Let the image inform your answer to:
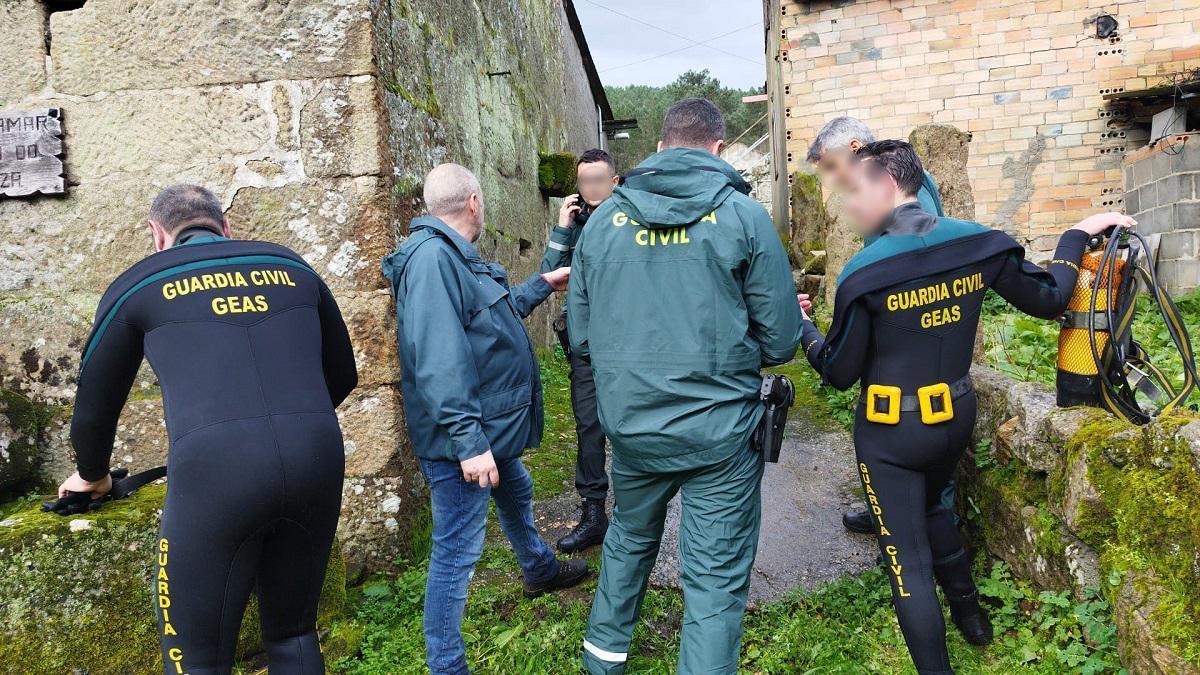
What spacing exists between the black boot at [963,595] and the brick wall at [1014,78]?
31.7 feet

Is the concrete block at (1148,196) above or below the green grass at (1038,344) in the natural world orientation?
above

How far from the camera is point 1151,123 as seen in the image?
401 inches

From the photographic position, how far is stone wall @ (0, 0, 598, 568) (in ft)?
10.5

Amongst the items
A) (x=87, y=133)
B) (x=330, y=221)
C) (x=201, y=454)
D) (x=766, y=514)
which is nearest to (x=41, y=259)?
(x=87, y=133)

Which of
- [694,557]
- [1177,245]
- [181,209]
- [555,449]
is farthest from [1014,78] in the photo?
[181,209]

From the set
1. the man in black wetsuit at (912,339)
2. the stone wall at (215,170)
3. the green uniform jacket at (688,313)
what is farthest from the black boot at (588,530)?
the man in black wetsuit at (912,339)

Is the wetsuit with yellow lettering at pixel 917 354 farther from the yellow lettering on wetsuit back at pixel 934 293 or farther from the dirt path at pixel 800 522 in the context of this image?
the dirt path at pixel 800 522

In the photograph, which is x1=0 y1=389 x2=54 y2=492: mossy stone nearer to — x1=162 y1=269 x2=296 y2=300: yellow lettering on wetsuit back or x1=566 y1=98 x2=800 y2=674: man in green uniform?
x1=162 y1=269 x2=296 y2=300: yellow lettering on wetsuit back

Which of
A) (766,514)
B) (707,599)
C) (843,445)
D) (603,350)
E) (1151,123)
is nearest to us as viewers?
(707,599)

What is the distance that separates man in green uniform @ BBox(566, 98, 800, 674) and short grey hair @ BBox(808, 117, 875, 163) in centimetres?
72

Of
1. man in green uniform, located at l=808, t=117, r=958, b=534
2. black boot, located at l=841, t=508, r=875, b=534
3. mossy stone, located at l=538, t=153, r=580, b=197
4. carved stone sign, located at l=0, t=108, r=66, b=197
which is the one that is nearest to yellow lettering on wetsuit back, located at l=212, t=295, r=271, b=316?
man in green uniform, located at l=808, t=117, r=958, b=534

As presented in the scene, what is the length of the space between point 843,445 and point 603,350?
9.35ft

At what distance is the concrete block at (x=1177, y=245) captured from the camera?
743 cm

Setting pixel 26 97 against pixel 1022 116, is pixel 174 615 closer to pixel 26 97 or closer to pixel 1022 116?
pixel 26 97
